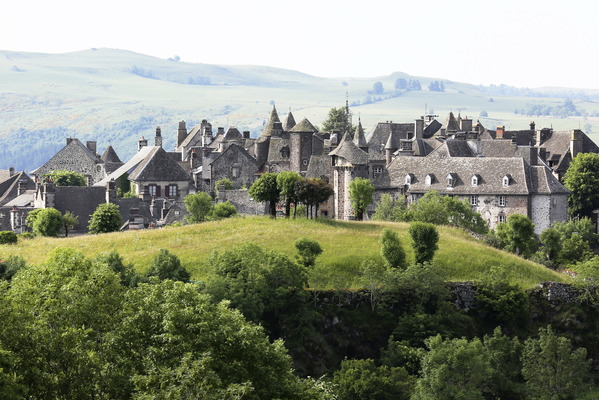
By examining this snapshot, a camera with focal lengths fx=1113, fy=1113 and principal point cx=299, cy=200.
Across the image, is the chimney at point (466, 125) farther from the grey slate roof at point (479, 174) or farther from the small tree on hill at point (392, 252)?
the small tree on hill at point (392, 252)

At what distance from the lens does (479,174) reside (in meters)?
118

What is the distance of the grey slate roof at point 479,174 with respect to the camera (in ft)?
380

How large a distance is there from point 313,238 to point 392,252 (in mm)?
7334

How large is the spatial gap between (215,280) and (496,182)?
56.0m

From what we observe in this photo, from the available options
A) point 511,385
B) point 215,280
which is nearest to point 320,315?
point 215,280

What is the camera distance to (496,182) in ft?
382

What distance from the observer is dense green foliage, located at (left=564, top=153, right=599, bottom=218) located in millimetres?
130375

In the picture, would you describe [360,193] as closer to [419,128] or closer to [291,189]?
[291,189]

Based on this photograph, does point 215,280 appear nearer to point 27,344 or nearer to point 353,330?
point 353,330

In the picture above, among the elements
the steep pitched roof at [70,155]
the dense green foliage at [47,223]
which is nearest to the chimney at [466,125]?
the steep pitched roof at [70,155]

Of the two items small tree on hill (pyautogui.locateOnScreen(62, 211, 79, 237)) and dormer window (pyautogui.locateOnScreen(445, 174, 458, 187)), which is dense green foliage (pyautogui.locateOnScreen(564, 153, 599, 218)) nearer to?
dormer window (pyautogui.locateOnScreen(445, 174, 458, 187))

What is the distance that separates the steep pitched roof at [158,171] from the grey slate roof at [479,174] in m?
25.1

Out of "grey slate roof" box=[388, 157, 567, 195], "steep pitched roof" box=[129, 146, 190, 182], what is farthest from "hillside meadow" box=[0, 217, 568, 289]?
"steep pitched roof" box=[129, 146, 190, 182]

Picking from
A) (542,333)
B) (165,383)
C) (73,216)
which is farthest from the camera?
(73,216)
